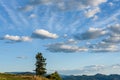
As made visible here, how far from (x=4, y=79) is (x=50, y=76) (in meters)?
42.0

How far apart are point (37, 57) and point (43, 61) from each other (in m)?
3.51

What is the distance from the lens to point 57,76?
113 metres

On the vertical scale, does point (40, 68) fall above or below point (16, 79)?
above

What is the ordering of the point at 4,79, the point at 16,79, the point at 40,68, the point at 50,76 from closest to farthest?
the point at 4,79 → the point at 16,79 → the point at 50,76 → the point at 40,68

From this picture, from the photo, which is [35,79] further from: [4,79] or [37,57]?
[37,57]

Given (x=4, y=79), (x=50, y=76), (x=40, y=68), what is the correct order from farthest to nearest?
(x=40, y=68)
(x=50, y=76)
(x=4, y=79)

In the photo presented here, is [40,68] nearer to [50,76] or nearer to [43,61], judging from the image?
[43,61]

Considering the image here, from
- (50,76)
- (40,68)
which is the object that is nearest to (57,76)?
(50,76)

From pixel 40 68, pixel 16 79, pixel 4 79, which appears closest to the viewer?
pixel 4 79

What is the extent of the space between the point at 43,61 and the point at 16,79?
6007 cm

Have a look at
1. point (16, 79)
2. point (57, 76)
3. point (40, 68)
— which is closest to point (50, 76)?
point (57, 76)

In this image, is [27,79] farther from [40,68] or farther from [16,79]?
[40,68]

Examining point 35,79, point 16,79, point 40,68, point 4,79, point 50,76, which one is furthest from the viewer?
point 40,68

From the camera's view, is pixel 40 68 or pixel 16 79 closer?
pixel 16 79
